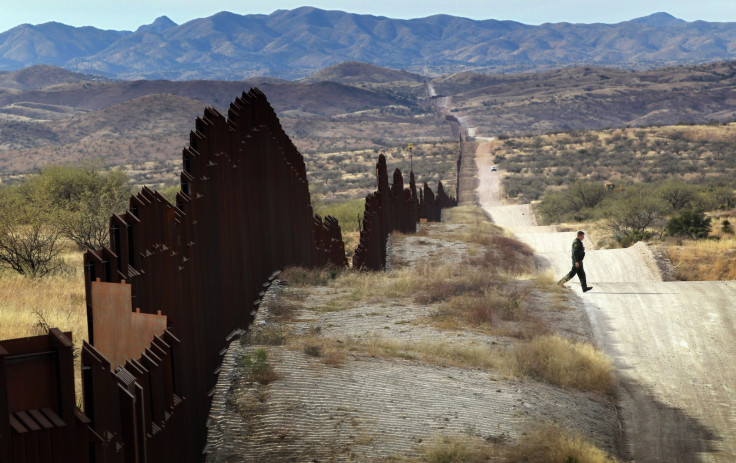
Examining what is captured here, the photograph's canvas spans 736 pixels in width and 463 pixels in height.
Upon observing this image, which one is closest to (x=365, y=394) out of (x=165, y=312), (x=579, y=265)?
(x=165, y=312)

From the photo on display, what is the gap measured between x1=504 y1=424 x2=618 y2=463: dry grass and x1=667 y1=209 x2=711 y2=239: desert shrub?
24.3m

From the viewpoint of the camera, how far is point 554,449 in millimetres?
9375

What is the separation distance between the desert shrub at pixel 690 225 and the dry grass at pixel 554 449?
24.3 meters

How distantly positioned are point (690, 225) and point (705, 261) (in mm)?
7846

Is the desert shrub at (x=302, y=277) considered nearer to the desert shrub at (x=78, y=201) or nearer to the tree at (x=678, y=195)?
the desert shrub at (x=78, y=201)

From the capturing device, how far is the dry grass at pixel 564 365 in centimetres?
1262

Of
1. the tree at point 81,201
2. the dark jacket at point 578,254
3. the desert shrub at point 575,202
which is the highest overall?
the tree at point 81,201

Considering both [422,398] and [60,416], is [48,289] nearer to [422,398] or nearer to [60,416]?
[422,398]

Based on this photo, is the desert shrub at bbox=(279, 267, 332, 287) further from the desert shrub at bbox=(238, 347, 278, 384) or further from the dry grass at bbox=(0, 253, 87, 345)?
the desert shrub at bbox=(238, 347, 278, 384)

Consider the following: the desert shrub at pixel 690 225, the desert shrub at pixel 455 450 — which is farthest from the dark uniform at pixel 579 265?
the desert shrub at pixel 690 225

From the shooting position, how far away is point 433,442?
9.33 meters

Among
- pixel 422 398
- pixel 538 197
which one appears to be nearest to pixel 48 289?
pixel 422 398

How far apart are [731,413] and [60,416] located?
386 inches

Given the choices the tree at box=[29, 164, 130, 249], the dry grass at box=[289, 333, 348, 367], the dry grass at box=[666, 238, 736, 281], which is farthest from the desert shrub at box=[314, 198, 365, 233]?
the dry grass at box=[289, 333, 348, 367]
